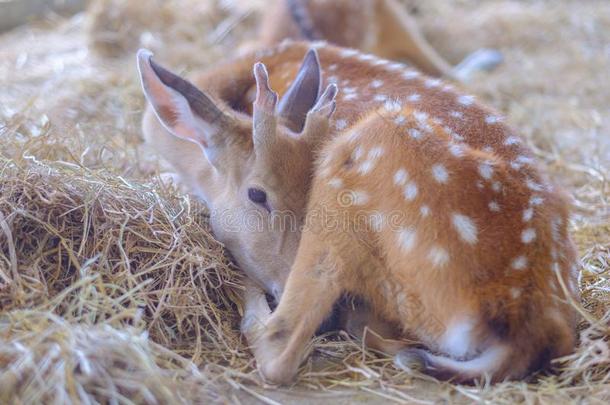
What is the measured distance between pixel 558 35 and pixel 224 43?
3825 mm

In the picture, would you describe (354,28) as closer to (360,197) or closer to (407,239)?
(360,197)

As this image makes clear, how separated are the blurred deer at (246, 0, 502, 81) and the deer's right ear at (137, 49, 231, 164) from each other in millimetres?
2070

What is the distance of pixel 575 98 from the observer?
7094mm

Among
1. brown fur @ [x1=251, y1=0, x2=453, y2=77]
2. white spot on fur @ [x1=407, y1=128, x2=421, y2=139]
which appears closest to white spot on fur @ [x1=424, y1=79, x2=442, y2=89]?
white spot on fur @ [x1=407, y1=128, x2=421, y2=139]

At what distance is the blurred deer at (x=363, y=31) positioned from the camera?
6.79 m

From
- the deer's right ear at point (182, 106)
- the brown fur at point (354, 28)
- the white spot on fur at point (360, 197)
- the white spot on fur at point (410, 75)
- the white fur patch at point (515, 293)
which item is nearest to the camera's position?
the white fur patch at point (515, 293)

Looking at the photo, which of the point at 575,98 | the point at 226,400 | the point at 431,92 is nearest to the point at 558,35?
the point at 575,98

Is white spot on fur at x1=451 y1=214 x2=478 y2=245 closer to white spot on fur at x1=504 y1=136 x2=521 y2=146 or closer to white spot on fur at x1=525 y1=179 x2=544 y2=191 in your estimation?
white spot on fur at x1=525 y1=179 x2=544 y2=191

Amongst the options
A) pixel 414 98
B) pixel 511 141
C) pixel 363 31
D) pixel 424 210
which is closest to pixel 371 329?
pixel 424 210

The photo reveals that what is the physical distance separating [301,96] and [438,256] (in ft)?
4.24

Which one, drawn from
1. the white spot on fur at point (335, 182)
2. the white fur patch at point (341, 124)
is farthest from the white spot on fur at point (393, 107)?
the white spot on fur at point (335, 182)

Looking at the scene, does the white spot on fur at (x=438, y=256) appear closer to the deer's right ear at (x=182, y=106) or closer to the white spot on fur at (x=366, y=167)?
the white spot on fur at (x=366, y=167)

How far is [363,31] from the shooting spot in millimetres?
7461

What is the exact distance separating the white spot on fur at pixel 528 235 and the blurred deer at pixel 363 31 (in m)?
3.34
